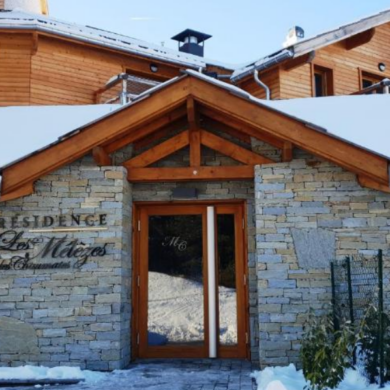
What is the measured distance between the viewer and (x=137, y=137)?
7.55 metres

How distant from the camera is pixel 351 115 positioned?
9500 millimetres

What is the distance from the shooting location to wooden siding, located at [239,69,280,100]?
13320 mm

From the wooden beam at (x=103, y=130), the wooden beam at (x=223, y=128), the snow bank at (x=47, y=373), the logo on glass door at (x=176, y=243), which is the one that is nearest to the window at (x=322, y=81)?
the wooden beam at (x=223, y=128)

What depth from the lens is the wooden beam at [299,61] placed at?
13.4 meters

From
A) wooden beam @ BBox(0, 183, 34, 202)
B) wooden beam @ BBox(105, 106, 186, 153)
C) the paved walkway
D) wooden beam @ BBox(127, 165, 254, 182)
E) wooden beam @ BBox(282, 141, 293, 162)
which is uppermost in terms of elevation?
wooden beam @ BBox(105, 106, 186, 153)

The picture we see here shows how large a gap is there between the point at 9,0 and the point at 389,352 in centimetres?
1406

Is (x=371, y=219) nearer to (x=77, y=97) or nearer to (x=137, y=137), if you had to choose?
(x=137, y=137)

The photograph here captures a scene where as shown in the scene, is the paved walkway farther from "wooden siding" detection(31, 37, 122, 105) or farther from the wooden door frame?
"wooden siding" detection(31, 37, 122, 105)

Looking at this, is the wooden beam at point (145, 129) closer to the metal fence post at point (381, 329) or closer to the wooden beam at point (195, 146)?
the wooden beam at point (195, 146)

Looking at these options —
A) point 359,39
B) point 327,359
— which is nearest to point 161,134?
point 327,359

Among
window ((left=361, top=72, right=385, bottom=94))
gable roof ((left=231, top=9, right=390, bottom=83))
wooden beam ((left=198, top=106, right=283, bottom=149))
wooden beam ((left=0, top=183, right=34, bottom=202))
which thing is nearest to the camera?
wooden beam ((left=0, top=183, right=34, bottom=202))

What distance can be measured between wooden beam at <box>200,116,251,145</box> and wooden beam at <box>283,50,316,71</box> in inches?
244

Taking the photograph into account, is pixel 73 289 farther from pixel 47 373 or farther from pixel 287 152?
pixel 287 152

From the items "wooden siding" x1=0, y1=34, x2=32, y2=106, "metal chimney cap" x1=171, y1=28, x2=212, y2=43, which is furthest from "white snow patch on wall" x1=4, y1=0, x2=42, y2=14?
"metal chimney cap" x1=171, y1=28, x2=212, y2=43
